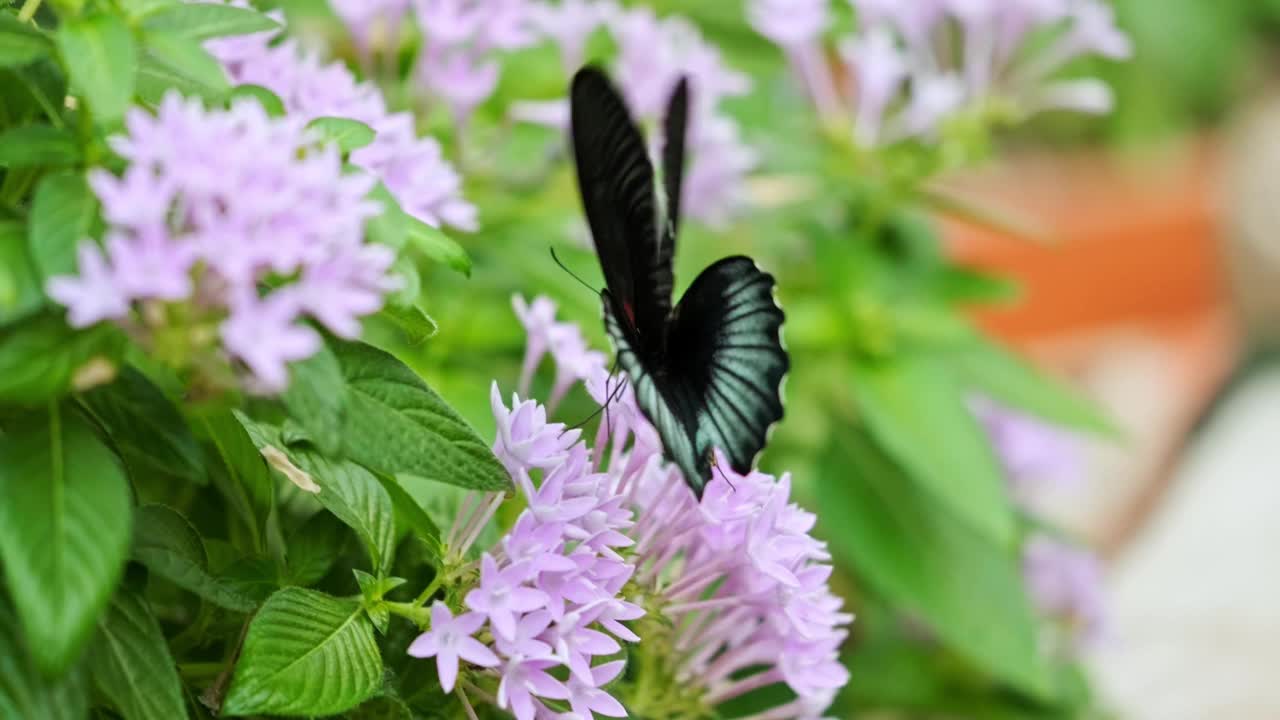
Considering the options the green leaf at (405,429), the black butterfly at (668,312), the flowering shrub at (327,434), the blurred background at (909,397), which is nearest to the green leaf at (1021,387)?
the blurred background at (909,397)

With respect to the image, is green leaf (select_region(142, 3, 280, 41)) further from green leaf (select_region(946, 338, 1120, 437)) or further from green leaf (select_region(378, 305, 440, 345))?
green leaf (select_region(946, 338, 1120, 437))

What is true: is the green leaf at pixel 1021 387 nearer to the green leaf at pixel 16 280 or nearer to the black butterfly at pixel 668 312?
the black butterfly at pixel 668 312

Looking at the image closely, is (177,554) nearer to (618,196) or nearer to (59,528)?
(59,528)

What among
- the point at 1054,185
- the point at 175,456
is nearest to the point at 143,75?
the point at 175,456

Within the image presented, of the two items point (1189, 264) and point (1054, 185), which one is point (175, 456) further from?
point (1054, 185)

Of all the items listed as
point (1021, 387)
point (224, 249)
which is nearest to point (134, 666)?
point (224, 249)

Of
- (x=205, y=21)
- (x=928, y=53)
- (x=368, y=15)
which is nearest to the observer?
(x=205, y=21)

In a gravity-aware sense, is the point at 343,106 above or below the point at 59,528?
above
